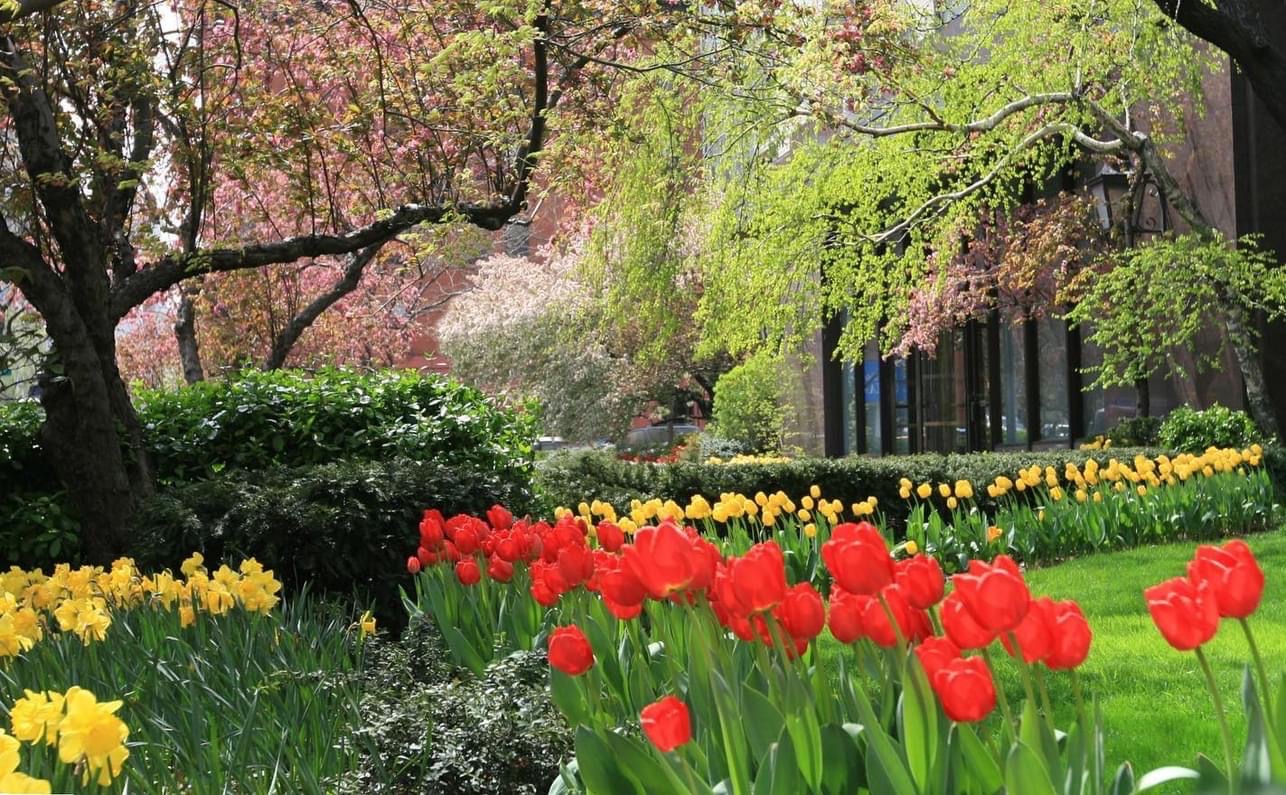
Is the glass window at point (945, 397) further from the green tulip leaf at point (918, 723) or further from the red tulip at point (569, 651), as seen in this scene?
the green tulip leaf at point (918, 723)

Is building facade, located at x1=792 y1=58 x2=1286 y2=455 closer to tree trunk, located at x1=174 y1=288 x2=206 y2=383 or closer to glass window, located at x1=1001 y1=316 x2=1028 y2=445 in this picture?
glass window, located at x1=1001 y1=316 x2=1028 y2=445

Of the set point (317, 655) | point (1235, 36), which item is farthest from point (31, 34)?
point (1235, 36)

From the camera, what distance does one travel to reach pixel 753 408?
25594 millimetres

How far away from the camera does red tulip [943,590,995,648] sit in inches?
78.9

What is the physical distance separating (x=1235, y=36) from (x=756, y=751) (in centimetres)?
590

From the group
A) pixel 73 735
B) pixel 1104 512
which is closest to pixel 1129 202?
pixel 1104 512

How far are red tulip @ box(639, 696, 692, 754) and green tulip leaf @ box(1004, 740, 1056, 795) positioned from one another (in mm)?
458

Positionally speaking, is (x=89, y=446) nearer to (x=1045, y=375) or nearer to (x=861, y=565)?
(x=861, y=565)

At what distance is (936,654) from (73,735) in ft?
4.44

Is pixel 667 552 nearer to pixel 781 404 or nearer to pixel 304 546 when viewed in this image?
pixel 304 546

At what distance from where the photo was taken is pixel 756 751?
7.90ft

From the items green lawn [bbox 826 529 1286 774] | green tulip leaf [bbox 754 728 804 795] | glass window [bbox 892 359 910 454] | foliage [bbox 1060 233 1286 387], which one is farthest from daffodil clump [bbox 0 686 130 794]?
glass window [bbox 892 359 910 454]

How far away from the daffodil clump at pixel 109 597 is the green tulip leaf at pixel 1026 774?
283cm

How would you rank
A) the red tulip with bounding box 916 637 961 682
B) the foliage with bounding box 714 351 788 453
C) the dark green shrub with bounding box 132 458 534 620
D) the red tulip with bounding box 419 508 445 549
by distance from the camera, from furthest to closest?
the foliage with bounding box 714 351 788 453 < the dark green shrub with bounding box 132 458 534 620 < the red tulip with bounding box 419 508 445 549 < the red tulip with bounding box 916 637 961 682
